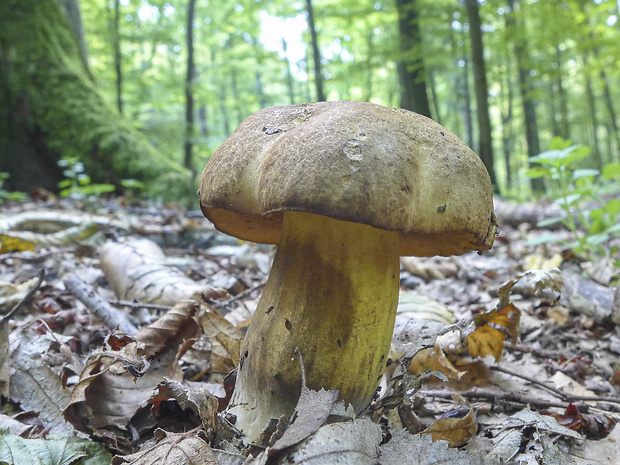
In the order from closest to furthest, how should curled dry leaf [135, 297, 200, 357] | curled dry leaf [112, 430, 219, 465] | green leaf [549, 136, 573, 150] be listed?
1. curled dry leaf [112, 430, 219, 465]
2. curled dry leaf [135, 297, 200, 357]
3. green leaf [549, 136, 573, 150]

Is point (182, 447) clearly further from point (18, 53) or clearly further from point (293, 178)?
point (18, 53)

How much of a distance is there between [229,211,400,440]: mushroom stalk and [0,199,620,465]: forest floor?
11 centimetres

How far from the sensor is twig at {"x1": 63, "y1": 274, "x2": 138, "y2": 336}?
2.35m

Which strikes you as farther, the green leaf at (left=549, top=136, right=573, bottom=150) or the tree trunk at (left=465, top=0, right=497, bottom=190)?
the tree trunk at (left=465, top=0, right=497, bottom=190)

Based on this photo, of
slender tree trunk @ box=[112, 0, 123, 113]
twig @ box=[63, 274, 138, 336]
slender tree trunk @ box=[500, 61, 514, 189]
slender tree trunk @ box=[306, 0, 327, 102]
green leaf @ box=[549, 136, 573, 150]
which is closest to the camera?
twig @ box=[63, 274, 138, 336]

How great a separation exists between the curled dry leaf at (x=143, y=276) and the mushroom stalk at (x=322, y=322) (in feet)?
3.50

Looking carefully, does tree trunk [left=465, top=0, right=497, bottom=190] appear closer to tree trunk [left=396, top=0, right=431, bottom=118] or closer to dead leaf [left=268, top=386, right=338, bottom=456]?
tree trunk [left=396, top=0, right=431, bottom=118]

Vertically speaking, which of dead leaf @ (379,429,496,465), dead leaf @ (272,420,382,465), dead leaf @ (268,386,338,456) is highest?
dead leaf @ (268,386,338,456)

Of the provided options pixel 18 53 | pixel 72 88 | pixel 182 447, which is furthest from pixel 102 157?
pixel 182 447

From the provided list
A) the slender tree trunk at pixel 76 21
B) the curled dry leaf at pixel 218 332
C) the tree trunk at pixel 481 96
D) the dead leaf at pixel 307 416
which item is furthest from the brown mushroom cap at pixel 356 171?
the slender tree trunk at pixel 76 21

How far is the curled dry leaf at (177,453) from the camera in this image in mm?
1321

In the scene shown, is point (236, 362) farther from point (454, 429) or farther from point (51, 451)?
point (454, 429)

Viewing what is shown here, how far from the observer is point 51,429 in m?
1.62

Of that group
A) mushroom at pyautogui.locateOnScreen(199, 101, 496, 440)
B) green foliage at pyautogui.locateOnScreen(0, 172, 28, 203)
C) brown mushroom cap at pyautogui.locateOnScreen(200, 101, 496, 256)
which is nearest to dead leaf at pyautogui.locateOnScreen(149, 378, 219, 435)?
mushroom at pyautogui.locateOnScreen(199, 101, 496, 440)
